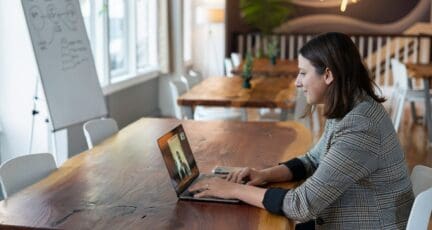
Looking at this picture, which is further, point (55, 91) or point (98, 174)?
point (55, 91)

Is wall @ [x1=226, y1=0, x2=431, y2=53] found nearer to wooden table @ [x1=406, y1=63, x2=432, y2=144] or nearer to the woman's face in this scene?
wooden table @ [x1=406, y1=63, x2=432, y2=144]

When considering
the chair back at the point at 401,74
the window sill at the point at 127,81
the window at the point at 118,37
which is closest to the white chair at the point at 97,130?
the window sill at the point at 127,81

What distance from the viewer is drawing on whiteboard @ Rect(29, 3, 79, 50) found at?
397 centimetres

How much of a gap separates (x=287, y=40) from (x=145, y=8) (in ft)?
11.4

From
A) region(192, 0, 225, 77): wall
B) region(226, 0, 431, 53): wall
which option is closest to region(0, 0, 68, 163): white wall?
region(192, 0, 225, 77): wall

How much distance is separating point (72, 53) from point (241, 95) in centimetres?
130

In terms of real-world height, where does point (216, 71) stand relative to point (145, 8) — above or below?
below

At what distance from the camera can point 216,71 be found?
999 centimetres

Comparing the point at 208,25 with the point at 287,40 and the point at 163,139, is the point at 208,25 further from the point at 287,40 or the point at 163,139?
the point at 163,139

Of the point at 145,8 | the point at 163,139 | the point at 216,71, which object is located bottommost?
the point at 216,71

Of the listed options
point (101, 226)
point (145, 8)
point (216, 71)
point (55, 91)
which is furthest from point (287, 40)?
point (101, 226)

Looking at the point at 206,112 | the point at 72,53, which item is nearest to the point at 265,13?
the point at 206,112

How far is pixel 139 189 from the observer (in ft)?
7.21

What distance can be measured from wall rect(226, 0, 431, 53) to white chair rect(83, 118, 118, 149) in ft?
22.5
